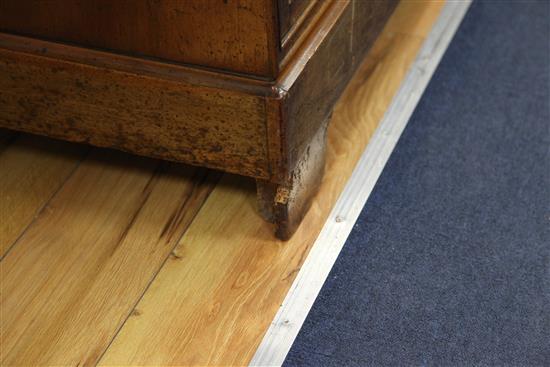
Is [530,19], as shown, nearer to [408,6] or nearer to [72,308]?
[408,6]

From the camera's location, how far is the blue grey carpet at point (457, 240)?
1107mm

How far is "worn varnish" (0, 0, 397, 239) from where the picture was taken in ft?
3.42

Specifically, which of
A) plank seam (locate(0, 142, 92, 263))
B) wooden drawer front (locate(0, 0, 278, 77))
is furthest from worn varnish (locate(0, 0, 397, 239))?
plank seam (locate(0, 142, 92, 263))

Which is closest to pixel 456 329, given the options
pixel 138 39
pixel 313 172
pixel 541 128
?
pixel 313 172

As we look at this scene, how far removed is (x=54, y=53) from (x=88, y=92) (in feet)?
0.22

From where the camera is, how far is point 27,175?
4.46 ft

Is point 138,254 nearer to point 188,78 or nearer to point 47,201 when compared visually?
point 47,201

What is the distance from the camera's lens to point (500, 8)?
167cm

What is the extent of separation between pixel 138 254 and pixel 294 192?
0.80 ft

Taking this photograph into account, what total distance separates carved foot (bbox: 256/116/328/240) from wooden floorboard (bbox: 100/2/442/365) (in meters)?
0.02

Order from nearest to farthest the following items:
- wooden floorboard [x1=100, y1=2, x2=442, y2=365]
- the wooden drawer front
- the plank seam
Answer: the wooden drawer front
wooden floorboard [x1=100, y1=2, x2=442, y2=365]
the plank seam

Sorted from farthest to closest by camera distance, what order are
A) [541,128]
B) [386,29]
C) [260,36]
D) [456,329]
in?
[386,29]
[541,128]
[456,329]
[260,36]

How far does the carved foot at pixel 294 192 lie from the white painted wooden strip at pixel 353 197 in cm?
5

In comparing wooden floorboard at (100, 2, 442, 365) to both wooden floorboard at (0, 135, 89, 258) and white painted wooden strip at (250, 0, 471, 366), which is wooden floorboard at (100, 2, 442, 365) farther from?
wooden floorboard at (0, 135, 89, 258)
